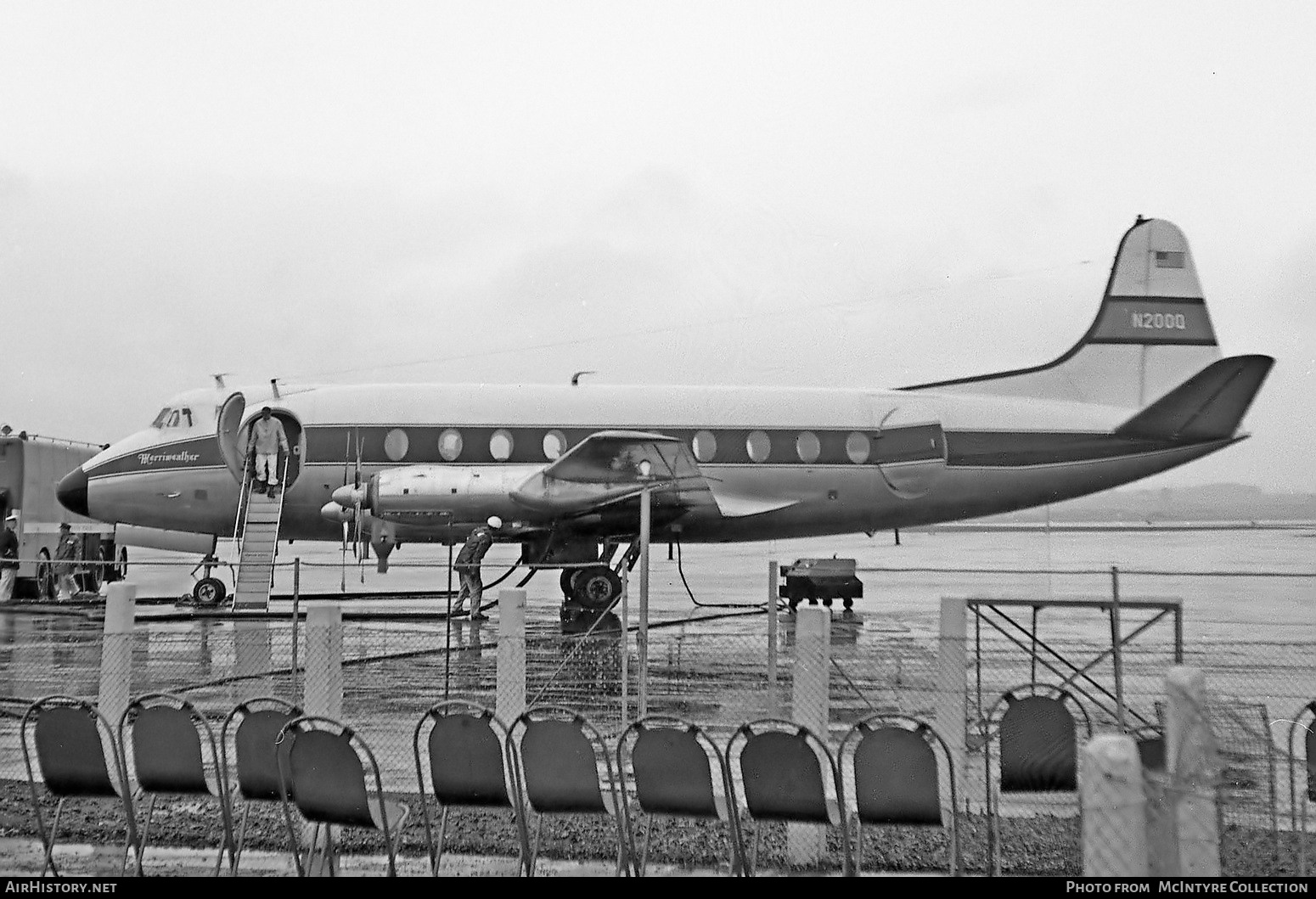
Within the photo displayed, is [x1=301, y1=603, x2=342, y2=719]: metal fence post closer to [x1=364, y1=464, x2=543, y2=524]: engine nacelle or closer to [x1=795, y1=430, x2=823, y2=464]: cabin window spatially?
[x1=364, y1=464, x2=543, y2=524]: engine nacelle

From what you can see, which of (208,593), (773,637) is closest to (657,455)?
(773,637)

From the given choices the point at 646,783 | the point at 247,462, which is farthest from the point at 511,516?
the point at 646,783

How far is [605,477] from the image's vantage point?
631 inches

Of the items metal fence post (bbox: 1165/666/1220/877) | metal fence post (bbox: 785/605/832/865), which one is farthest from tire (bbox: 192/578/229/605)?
metal fence post (bbox: 1165/666/1220/877)

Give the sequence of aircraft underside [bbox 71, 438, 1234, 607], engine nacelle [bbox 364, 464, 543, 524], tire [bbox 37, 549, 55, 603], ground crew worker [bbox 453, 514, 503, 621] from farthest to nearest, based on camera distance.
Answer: tire [bbox 37, 549, 55, 603]
aircraft underside [bbox 71, 438, 1234, 607]
engine nacelle [bbox 364, 464, 543, 524]
ground crew worker [bbox 453, 514, 503, 621]

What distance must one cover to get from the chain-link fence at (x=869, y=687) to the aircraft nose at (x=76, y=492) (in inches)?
82.8

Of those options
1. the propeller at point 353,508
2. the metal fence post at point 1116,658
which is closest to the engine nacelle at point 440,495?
the propeller at point 353,508

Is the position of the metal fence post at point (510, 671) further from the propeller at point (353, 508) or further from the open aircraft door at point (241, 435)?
the open aircraft door at point (241, 435)

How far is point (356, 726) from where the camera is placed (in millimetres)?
8484

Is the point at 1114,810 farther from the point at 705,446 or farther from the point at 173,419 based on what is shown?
the point at 173,419

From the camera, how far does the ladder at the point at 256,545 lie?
15.2 metres

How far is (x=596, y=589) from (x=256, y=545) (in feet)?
17.3

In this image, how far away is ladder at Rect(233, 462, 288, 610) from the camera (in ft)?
49.8

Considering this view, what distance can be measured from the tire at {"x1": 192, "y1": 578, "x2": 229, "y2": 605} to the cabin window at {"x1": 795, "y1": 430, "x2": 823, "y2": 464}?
32.4 ft
